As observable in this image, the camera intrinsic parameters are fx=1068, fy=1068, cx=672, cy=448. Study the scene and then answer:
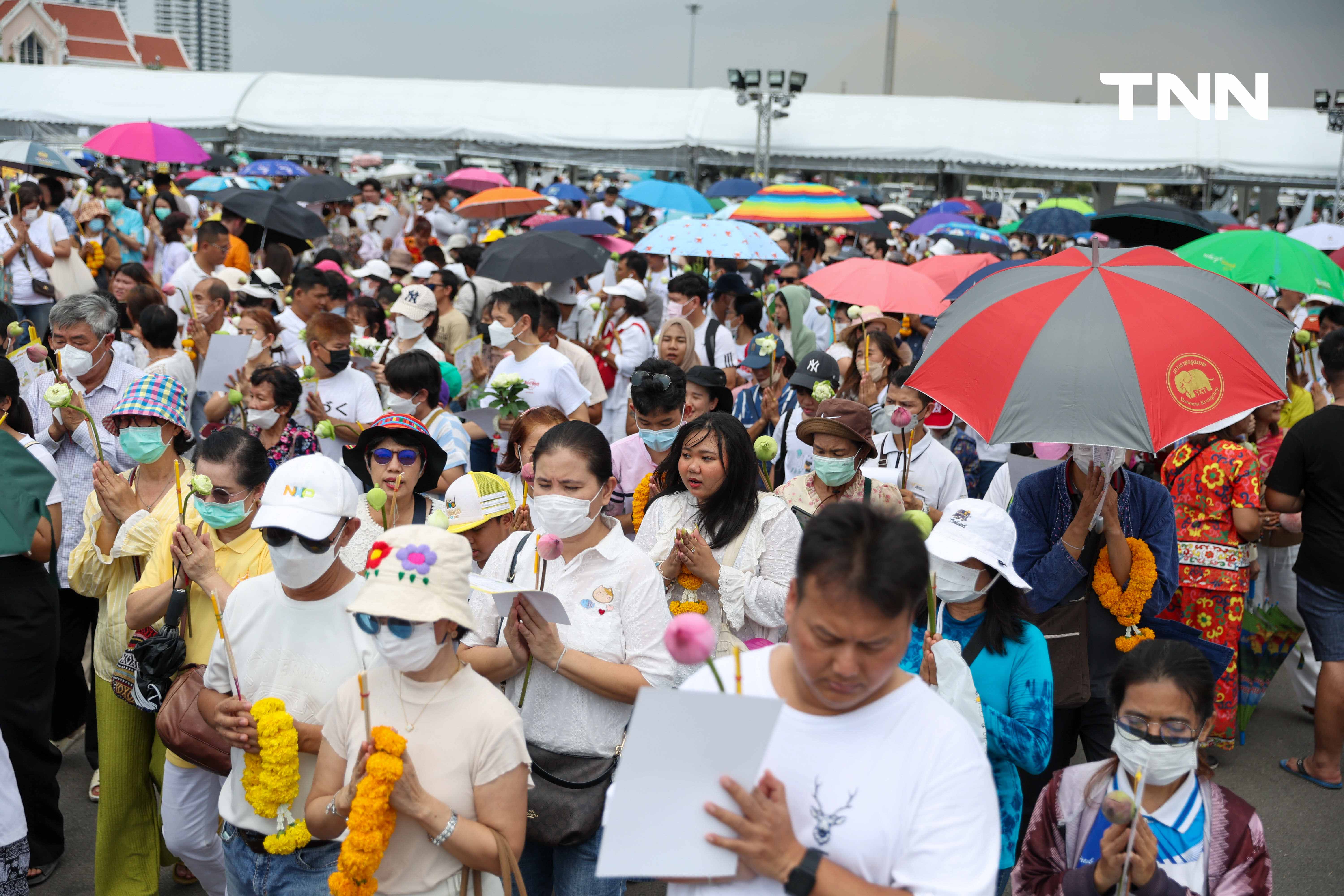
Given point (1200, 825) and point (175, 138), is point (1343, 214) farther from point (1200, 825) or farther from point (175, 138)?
point (1200, 825)

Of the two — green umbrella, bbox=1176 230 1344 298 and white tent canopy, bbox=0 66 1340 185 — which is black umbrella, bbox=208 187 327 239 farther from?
white tent canopy, bbox=0 66 1340 185

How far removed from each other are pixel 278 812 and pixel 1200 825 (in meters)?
2.49

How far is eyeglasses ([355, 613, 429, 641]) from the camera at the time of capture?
8.40 ft

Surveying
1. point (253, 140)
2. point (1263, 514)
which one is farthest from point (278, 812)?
point (253, 140)

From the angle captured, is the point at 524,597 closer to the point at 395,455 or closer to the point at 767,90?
the point at 395,455

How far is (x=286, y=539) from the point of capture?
3.08m

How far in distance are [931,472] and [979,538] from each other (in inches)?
80.2

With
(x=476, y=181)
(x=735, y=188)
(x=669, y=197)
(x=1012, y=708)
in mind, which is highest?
(x=735, y=188)

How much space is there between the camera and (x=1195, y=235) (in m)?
9.91

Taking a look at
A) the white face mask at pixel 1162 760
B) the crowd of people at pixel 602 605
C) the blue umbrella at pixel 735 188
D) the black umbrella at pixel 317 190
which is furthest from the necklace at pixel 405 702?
the blue umbrella at pixel 735 188

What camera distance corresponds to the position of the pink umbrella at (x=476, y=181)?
67.9ft

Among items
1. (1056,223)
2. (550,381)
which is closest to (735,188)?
(1056,223)

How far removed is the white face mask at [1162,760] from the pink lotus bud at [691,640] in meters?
1.48

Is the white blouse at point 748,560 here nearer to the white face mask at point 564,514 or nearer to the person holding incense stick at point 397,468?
the white face mask at point 564,514
